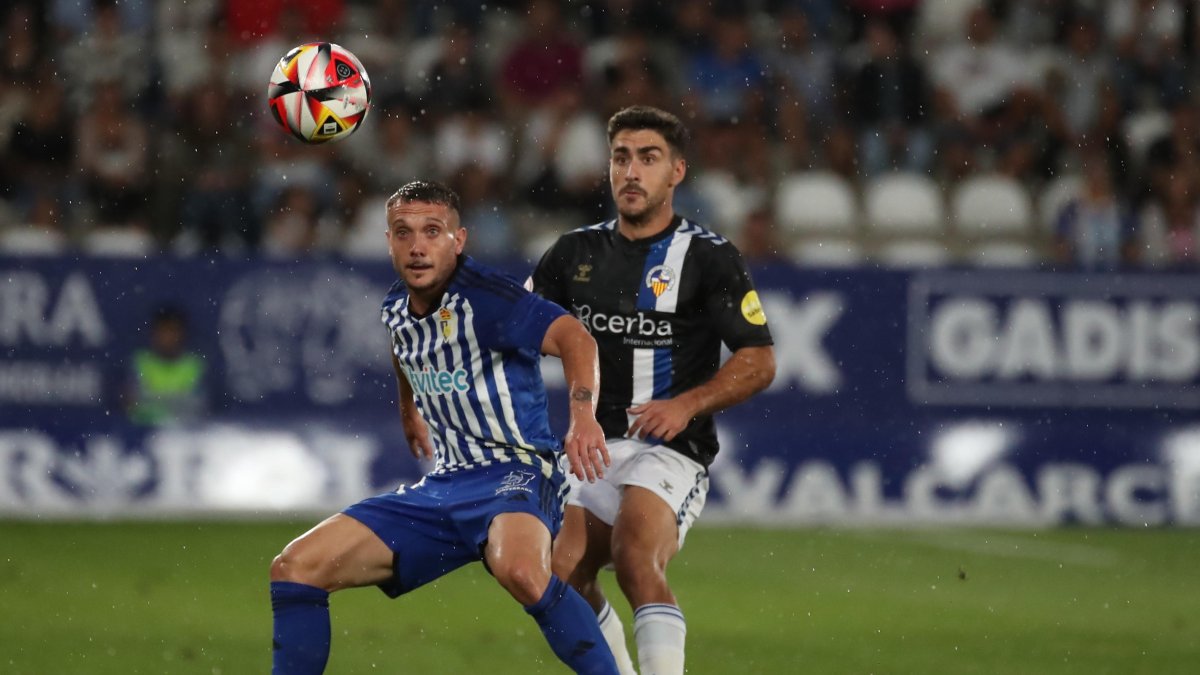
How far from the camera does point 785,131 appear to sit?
14.3m

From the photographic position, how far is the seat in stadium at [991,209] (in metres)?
13.8

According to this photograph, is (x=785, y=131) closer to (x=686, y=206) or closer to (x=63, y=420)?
(x=686, y=206)

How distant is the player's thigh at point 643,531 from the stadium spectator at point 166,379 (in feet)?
21.2

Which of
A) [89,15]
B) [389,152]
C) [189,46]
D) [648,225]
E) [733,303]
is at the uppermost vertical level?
[89,15]

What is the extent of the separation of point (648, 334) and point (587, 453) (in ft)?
3.65

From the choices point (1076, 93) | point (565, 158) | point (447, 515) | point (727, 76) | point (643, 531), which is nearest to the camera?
point (447, 515)

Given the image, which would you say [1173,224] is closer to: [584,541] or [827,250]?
[827,250]

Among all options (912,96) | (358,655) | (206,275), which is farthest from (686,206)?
(358,655)

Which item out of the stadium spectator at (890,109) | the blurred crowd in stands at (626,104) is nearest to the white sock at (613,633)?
the blurred crowd in stands at (626,104)

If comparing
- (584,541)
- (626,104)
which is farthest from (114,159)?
(584,541)

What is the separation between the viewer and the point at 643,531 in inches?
226

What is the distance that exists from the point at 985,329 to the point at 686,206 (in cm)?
259

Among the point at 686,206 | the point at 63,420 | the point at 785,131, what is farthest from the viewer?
the point at 785,131

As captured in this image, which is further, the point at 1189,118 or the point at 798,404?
the point at 1189,118
